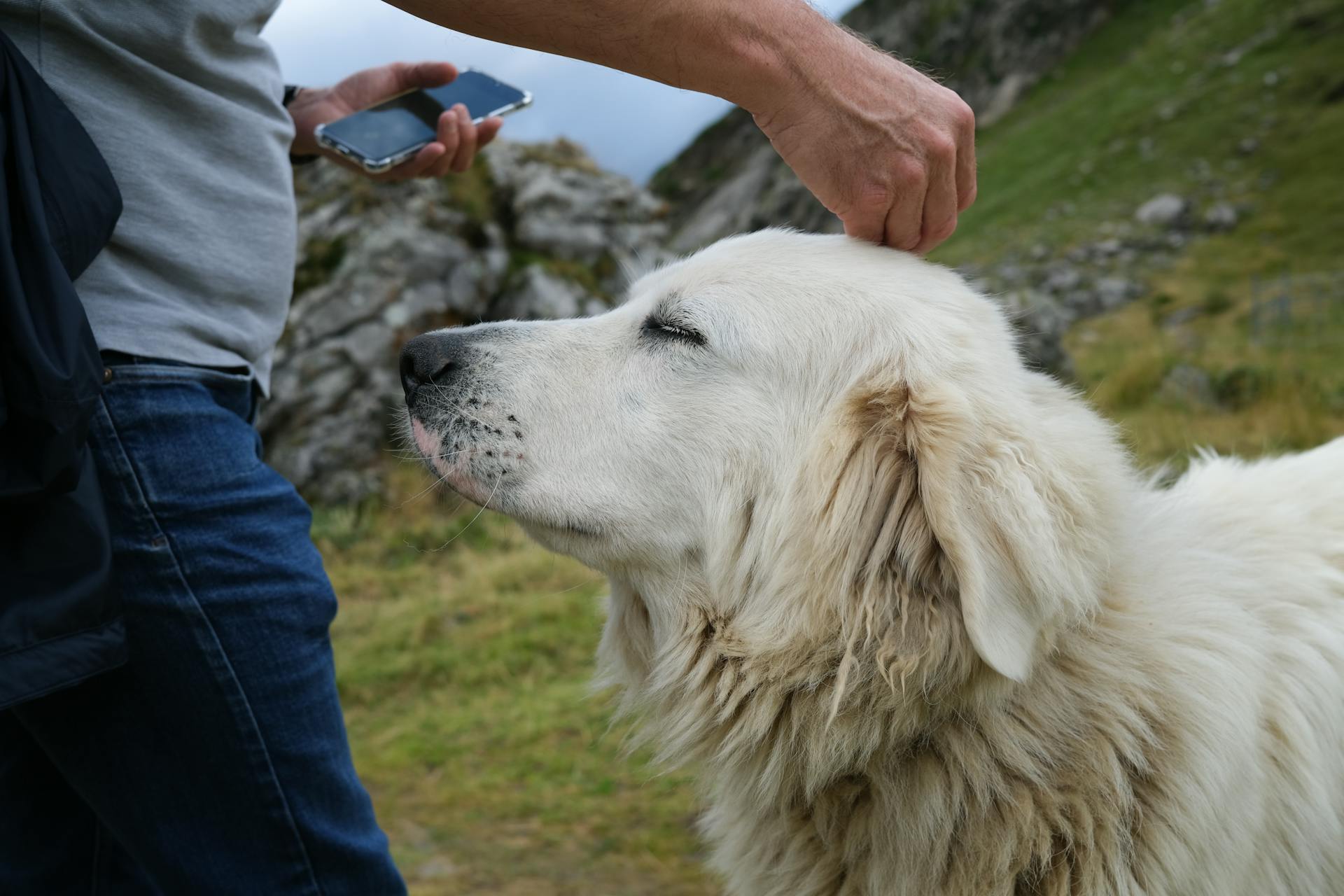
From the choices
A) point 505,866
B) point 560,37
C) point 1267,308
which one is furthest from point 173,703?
point 1267,308

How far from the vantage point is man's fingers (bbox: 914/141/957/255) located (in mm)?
1811

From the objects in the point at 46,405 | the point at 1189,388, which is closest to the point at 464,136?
the point at 46,405

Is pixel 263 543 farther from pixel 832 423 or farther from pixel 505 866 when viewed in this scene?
pixel 505 866

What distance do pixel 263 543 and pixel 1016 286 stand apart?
91.3 feet

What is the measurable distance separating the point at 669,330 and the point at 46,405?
126cm

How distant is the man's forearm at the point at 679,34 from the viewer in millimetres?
1498

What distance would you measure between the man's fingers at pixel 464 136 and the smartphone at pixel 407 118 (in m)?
0.06

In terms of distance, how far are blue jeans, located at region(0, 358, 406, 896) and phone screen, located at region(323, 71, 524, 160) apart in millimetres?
932

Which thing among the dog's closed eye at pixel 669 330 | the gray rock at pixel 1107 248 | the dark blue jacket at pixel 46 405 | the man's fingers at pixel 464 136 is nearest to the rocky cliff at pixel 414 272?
the man's fingers at pixel 464 136

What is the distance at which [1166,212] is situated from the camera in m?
30.1

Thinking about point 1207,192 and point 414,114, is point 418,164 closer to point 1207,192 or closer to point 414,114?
point 414,114

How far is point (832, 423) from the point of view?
6.62 ft

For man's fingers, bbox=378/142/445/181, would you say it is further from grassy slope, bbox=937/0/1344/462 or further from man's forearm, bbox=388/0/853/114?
grassy slope, bbox=937/0/1344/462

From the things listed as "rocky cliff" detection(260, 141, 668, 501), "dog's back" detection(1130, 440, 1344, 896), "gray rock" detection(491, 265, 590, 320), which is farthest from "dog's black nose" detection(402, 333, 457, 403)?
"gray rock" detection(491, 265, 590, 320)
